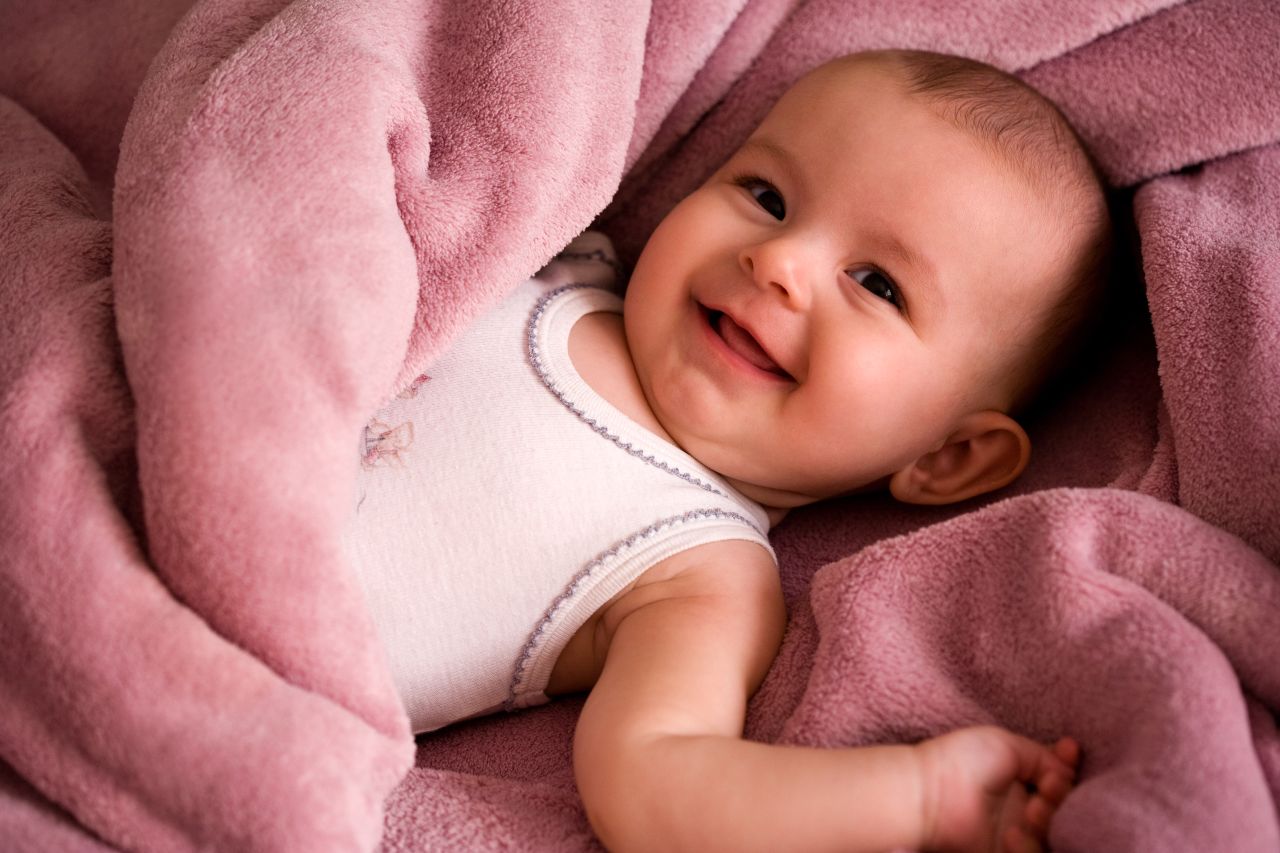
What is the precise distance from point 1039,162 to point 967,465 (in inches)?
12.2

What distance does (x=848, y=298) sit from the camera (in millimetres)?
1062

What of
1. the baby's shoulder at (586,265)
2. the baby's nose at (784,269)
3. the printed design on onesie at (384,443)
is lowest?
the printed design on onesie at (384,443)

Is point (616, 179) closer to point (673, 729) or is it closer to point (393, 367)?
point (393, 367)

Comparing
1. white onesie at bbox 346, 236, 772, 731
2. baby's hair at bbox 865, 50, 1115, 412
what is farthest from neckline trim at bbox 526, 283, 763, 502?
baby's hair at bbox 865, 50, 1115, 412

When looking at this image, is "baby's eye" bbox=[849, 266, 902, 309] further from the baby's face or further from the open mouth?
the open mouth

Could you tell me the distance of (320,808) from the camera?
742 millimetres

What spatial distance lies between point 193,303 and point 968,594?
642 millimetres

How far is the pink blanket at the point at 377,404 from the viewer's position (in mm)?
750

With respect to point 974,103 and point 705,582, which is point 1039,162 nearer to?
point 974,103

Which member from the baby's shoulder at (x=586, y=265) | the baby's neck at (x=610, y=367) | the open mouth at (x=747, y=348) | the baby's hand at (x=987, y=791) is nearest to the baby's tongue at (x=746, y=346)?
the open mouth at (x=747, y=348)

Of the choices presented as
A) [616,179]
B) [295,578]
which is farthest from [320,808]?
[616,179]

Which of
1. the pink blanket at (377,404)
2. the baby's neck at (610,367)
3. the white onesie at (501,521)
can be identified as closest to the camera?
the pink blanket at (377,404)

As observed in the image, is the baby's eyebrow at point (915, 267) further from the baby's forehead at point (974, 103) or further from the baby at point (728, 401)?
the baby's forehead at point (974, 103)

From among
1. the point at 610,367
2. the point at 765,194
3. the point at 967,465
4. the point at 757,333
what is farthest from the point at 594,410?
the point at 967,465
